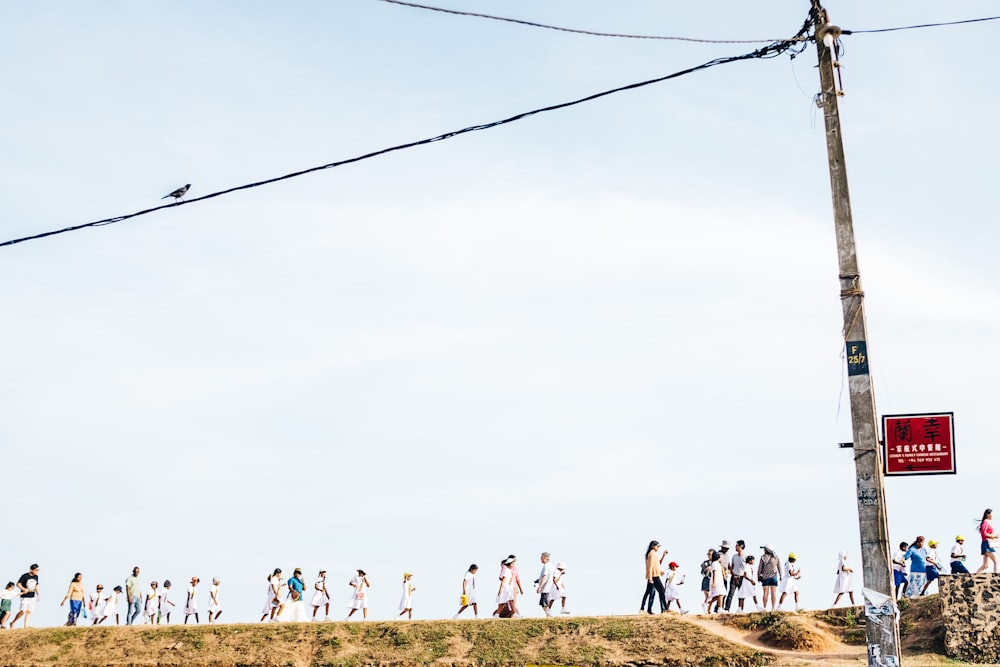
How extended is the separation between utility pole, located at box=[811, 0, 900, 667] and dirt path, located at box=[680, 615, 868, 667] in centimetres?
1112

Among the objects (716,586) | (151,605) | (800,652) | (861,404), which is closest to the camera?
(861,404)

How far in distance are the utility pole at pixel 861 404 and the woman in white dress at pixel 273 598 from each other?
20526 millimetres

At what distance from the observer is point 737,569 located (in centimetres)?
2680

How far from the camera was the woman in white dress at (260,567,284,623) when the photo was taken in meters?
29.8

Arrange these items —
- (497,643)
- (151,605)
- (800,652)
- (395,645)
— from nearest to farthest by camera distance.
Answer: (800,652)
(497,643)
(395,645)
(151,605)

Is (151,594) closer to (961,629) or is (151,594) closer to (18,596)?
(18,596)

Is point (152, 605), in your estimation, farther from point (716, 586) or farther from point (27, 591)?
point (716, 586)

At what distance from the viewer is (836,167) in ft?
43.2

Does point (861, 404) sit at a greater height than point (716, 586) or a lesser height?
greater

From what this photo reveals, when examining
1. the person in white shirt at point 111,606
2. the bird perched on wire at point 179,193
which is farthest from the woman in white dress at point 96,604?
the bird perched on wire at point 179,193

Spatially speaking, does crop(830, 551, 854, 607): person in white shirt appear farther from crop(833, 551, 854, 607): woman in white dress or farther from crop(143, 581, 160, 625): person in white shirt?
crop(143, 581, 160, 625): person in white shirt

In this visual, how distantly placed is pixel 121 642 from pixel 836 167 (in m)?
22.7

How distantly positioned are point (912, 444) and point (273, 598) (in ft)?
68.5

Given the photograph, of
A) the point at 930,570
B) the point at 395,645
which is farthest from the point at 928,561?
the point at 395,645
